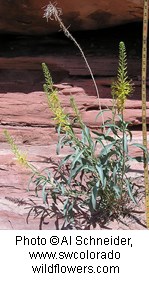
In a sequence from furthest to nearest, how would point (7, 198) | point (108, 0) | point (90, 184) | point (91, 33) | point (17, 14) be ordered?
point (91, 33) → point (17, 14) → point (108, 0) → point (7, 198) → point (90, 184)

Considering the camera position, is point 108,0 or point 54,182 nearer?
point 54,182

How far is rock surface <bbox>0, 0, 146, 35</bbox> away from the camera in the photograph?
12.0ft

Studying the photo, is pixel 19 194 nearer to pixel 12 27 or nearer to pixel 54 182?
pixel 54 182

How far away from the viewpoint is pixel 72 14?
149 inches

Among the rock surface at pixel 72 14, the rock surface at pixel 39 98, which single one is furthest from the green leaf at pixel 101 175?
the rock surface at pixel 72 14

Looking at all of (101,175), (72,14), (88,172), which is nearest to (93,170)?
(101,175)

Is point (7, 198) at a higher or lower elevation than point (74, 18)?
lower

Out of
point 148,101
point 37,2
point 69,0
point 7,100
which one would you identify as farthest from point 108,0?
point 7,100

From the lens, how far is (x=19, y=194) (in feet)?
10.2

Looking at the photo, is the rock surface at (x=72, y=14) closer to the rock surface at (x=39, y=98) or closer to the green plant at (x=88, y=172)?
the rock surface at (x=39, y=98)

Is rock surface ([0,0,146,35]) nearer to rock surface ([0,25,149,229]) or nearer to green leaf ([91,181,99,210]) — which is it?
rock surface ([0,25,149,229])

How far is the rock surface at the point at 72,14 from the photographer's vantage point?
12.0ft

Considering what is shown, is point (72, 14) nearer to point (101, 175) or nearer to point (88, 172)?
point (88, 172)

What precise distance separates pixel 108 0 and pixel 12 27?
884 millimetres
